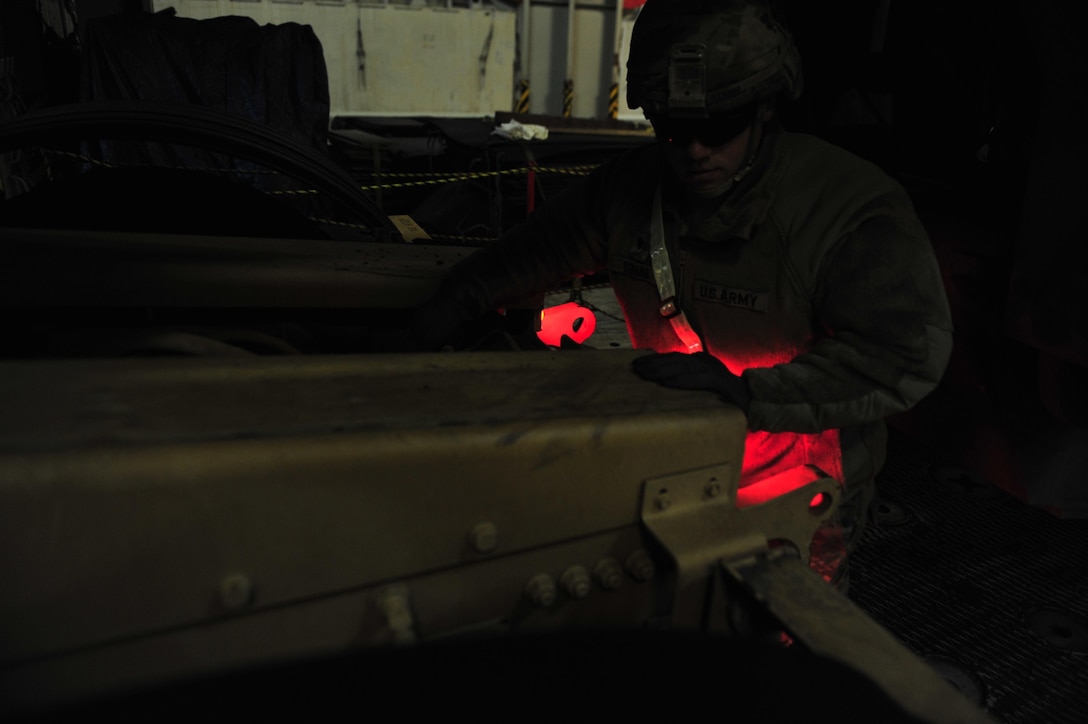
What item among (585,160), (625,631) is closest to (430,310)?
(625,631)

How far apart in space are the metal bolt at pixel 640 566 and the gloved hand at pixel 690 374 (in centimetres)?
27

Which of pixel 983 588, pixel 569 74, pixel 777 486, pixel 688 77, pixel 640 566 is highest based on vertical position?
pixel 688 77

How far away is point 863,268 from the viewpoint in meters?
1.48

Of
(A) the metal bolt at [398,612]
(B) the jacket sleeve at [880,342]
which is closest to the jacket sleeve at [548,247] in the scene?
(B) the jacket sleeve at [880,342]

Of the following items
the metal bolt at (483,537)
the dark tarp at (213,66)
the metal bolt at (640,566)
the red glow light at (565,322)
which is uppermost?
the dark tarp at (213,66)

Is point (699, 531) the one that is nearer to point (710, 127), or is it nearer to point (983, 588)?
point (710, 127)

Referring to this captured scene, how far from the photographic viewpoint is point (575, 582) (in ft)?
3.17

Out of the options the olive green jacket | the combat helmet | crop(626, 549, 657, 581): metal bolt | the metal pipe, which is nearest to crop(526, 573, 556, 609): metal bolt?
crop(626, 549, 657, 581): metal bolt

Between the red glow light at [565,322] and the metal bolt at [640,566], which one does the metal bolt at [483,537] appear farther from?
the red glow light at [565,322]

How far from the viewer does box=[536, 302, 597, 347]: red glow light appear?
2516 millimetres

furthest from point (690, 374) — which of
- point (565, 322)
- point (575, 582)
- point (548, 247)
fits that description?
point (565, 322)

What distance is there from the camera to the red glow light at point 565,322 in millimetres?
2516

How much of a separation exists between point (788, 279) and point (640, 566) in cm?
86

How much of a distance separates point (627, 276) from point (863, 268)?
630 mm
